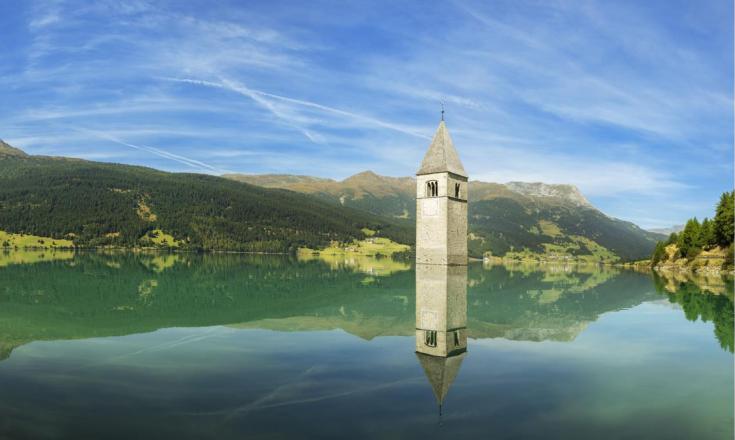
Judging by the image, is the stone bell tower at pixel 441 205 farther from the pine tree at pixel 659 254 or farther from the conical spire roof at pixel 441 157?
the pine tree at pixel 659 254

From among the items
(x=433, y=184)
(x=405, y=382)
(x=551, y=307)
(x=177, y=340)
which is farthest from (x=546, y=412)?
(x=433, y=184)

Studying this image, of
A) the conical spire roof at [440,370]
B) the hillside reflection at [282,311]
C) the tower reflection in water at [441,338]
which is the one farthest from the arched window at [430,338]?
the conical spire roof at [440,370]

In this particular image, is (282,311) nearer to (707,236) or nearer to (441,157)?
(441,157)

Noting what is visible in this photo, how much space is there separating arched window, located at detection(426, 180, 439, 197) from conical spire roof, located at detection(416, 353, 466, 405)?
70.9 meters

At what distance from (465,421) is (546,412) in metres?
1.93

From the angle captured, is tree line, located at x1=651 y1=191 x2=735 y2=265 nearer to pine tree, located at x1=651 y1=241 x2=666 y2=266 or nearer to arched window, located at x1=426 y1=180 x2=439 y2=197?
pine tree, located at x1=651 y1=241 x2=666 y2=266

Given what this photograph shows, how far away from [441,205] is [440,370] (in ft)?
235

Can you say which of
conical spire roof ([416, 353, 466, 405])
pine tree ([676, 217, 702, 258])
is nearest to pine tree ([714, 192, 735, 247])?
pine tree ([676, 217, 702, 258])

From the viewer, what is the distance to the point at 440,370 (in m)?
14.7

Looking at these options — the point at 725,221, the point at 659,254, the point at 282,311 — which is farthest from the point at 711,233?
the point at 282,311

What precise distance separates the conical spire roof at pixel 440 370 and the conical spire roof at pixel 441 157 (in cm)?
7079

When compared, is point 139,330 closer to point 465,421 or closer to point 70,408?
point 70,408

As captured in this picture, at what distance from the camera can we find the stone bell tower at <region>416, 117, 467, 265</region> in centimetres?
8478

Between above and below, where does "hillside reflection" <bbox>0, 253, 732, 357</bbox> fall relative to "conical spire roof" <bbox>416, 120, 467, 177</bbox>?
below
